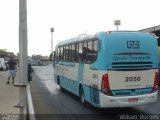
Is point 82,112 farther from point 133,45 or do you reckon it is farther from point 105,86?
point 133,45

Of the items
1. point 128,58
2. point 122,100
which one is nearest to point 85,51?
point 128,58

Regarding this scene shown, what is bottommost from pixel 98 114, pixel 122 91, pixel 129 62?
pixel 98 114

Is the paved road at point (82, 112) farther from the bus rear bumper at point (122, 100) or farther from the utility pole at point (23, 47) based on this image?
the utility pole at point (23, 47)

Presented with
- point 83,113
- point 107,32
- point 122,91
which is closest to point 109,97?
point 122,91

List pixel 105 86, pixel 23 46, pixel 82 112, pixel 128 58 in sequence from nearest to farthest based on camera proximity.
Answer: pixel 23 46, pixel 105 86, pixel 128 58, pixel 82 112

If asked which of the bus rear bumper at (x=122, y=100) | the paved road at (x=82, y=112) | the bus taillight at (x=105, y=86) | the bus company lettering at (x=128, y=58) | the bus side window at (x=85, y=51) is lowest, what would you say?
the paved road at (x=82, y=112)

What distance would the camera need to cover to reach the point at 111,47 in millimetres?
11711

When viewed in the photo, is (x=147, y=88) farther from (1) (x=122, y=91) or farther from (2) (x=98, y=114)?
(2) (x=98, y=114)

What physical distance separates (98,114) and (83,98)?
189 centimetres

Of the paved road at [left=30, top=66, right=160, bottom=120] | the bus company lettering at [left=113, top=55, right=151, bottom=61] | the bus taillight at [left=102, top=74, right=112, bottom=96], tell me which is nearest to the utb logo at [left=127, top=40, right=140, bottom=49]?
the bus company lettering at [left=113, top=55, right=151, bottom=61]

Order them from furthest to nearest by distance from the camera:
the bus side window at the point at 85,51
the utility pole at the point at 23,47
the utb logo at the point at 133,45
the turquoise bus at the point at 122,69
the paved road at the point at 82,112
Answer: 1. the bus side window at the point at 85,51
2. the utb logo at the point at 133,45
3. the turquoise bus at the point at 122,69
4. the paved road at the point at 82,112
5. the utility pole at the point at 23,47

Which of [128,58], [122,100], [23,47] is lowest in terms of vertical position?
[122,100]

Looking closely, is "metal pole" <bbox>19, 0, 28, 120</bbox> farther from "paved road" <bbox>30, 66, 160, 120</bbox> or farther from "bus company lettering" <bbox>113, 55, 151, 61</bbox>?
"bus company lettering" <bbox>113, 55, 151, 61</bbox>

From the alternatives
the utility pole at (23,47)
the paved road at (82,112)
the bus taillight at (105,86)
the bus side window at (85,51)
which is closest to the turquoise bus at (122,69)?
the bus taillight at (105,86)
